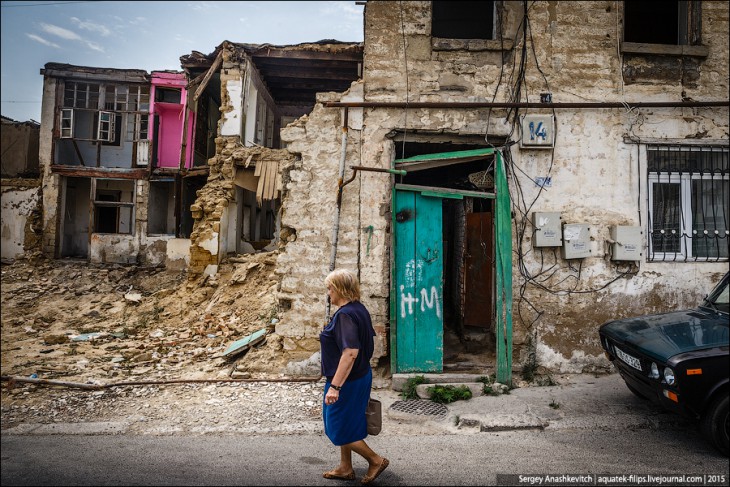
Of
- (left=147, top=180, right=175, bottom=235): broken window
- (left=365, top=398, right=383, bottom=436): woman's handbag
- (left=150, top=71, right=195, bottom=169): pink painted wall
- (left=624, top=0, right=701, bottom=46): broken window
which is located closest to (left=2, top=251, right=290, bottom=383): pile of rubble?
(left=147, top=180, right=175, bottom=235): broken window

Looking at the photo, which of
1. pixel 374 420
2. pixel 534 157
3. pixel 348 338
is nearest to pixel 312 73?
pixel 534 157

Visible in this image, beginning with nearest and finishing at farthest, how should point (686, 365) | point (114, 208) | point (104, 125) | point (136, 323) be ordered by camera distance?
point (686, 365), point (136, 323), point (104, 125), point (114, 208)

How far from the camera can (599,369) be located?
18.6ft

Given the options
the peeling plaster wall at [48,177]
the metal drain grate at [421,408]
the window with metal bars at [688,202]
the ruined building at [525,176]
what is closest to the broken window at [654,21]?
the ruined building at [525,176]

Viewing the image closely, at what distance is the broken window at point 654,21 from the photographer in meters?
6.40

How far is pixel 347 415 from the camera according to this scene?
9.81 feet

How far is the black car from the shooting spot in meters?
3.44

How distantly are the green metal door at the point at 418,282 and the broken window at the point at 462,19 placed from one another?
3.48 meters

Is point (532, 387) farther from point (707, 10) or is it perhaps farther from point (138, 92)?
point (138, 92)

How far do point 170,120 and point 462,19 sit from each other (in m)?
11.9

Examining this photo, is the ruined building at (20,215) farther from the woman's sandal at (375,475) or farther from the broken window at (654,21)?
the broken window at (654,21)

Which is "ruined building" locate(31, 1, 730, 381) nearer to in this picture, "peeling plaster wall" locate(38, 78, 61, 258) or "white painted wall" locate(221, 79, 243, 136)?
"white painted wall" locate(221, 79, 243, 136)

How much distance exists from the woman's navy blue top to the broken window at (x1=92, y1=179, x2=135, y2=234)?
14.5m

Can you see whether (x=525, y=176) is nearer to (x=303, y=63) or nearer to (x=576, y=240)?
(x=576, y=240)
